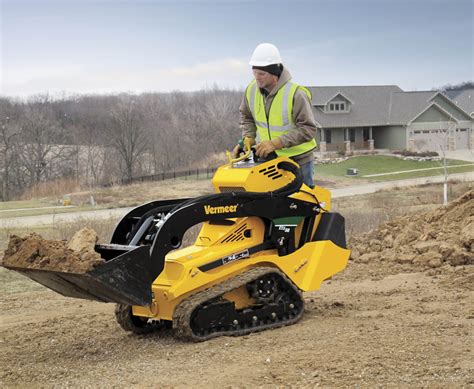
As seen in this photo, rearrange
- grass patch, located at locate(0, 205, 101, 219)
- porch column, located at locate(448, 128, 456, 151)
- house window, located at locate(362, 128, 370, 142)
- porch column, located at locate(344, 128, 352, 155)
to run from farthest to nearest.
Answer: house window, located at locate(362, 128, 370, 142) < porch column, located at locate(448, 128, 456, 151) < porch column, located at locate(344, 128, 352, 155) < grass patch, located at locate(0, 205, 101, 219)

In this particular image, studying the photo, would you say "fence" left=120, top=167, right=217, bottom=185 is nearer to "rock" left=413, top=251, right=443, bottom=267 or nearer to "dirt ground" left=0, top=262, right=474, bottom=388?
"rock" left=413, top=251, right=443, bottom=267

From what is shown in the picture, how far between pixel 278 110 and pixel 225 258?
5.51 feet

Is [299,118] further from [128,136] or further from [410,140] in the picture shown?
[128,136]

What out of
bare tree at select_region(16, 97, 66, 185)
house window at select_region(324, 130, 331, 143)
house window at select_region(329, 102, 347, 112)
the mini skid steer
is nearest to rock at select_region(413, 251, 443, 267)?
the mini skid steer

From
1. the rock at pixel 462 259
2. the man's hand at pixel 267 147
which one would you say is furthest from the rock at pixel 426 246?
the man's hand at pixel 267 147

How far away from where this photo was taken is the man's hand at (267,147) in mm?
7367

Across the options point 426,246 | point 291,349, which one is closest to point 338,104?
point 426,246

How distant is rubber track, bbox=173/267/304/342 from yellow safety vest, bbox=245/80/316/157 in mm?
1371

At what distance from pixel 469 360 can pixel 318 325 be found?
67.8 inches

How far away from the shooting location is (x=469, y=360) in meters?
5.76

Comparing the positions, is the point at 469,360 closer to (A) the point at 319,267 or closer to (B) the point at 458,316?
(B) the point at 458,316

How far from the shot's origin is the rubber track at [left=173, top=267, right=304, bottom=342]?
6531mm

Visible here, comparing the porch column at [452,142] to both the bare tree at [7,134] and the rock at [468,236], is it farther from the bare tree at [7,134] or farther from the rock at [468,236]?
the rock at [468,236]

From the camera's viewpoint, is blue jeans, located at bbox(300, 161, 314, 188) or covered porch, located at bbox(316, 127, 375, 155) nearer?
blue jeans, located at bbox(300, 161, 314, 188)
